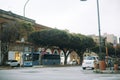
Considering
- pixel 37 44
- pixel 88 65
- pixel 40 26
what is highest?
pixel 40 26

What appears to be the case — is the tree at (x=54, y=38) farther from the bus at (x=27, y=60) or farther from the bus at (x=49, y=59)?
the bus at (x=27, y=60)

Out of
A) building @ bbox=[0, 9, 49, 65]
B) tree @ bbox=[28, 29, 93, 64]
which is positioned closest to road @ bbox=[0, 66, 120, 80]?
building @ bbox=[0, 9, 49, 65]

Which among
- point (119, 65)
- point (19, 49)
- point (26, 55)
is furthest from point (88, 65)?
point (19, 49)

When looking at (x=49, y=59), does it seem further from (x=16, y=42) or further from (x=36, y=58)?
(x=16, y=42)

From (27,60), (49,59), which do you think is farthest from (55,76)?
(49,59)

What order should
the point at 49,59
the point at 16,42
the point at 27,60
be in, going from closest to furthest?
the point at 27,60
the point at 16,42
the point at 49,59

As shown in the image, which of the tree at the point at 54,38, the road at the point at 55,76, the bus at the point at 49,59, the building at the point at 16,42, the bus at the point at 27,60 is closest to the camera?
the road at the point at 55,76

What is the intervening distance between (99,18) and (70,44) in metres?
41.0

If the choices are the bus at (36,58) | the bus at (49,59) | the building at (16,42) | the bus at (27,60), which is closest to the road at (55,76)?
the building at (16,42)

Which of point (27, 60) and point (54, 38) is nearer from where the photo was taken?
point (27, 60)

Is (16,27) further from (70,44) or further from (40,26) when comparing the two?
(40,26)

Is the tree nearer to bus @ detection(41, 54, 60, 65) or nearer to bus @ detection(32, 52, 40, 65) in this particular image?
bus @ detection(41, 54, 60, 65)

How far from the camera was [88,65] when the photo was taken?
135 feet

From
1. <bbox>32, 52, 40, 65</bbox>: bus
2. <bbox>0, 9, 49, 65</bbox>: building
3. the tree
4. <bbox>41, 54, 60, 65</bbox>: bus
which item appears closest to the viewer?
<bbox>0, 9, 49, 65</bbox>: building
